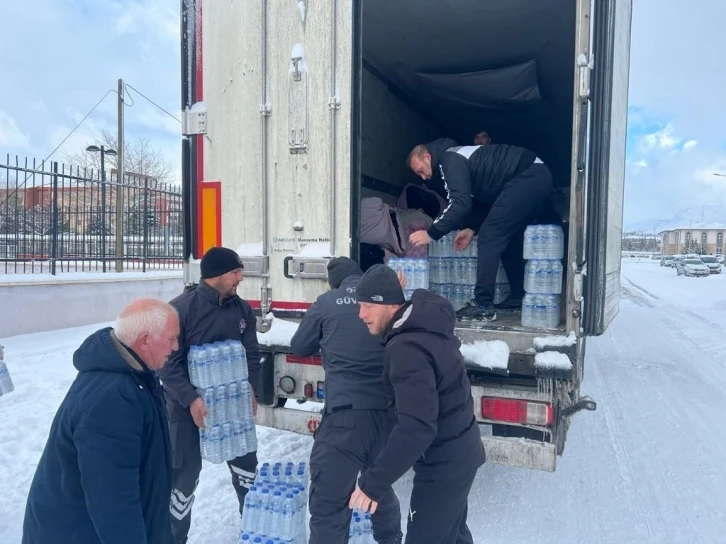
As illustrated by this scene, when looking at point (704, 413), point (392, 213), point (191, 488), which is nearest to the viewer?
point (191, 488)

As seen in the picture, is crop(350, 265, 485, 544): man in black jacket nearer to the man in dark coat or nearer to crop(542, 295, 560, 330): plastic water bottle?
the man in dark coat

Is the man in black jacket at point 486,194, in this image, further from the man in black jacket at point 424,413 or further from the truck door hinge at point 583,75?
the man in black jacket at point 424,413

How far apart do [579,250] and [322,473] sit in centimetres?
190

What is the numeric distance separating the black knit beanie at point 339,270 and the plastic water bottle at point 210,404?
921 mm

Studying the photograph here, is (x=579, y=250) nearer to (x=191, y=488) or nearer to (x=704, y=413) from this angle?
(x=191, y=488)

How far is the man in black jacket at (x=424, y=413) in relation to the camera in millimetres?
2332

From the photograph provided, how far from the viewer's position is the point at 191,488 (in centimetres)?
320

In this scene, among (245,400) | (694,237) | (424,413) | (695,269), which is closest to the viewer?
(424,413)

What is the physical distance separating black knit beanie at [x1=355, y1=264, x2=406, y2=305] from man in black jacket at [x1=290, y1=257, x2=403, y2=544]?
18.6 inches

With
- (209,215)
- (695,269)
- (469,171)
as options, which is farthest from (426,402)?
(695,269)

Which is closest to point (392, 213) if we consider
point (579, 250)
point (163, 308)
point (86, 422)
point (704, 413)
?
point (579, 250)

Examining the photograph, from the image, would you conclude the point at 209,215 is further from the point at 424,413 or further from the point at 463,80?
the point at 463,80

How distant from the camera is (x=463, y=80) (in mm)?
6078

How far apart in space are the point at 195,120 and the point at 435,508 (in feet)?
9.65
